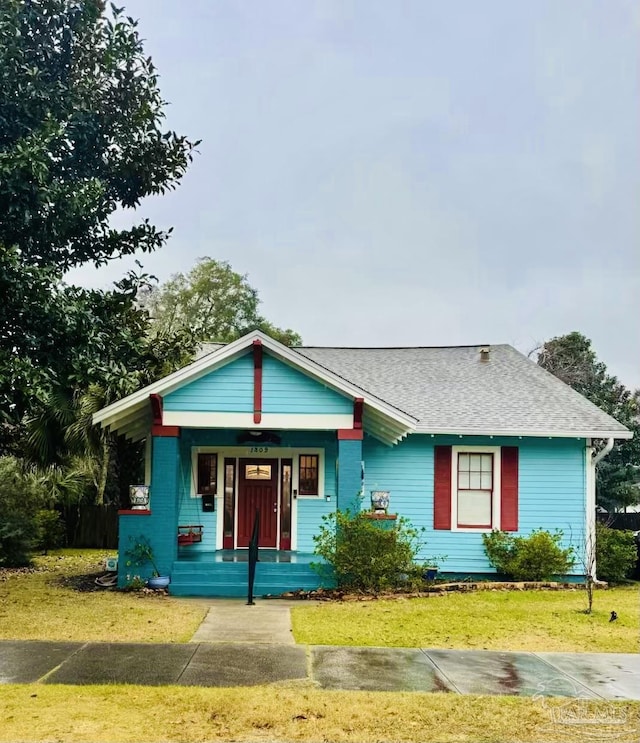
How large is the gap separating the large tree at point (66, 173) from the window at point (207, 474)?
11.9 feet

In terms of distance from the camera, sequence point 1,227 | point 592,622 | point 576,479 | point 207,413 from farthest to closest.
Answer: point 576,479
point 207,413
point 1,227
point 592,622

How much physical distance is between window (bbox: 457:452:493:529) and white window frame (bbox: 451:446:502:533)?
2.0 inches

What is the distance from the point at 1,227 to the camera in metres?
13.0

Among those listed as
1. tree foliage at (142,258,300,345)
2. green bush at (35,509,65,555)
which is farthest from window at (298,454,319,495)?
tree foliage at (142,258,300,345)

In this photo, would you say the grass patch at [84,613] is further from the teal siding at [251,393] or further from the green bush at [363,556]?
the teal siding at [251,393]

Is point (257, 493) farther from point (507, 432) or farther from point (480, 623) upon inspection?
point (480, 623)

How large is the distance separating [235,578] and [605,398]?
26090 millimetres

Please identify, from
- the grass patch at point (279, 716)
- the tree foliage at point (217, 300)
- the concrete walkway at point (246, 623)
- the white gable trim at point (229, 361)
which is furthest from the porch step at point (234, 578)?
the tree foliage at point (217, 300)

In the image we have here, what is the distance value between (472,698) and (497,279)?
31739mm

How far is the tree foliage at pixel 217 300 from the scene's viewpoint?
142 ft

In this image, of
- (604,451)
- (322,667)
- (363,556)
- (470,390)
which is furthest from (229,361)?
(604,451)

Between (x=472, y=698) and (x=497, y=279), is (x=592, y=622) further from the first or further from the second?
(x=497, y=279)

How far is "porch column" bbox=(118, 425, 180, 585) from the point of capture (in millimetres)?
13727

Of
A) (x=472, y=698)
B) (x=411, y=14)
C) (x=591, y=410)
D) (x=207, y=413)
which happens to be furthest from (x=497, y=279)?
(x=472, y=698)
